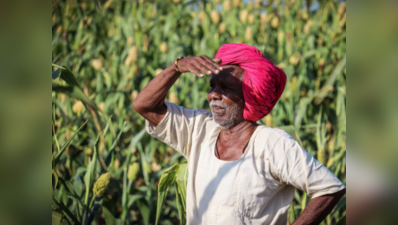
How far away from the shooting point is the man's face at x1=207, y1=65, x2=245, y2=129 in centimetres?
134

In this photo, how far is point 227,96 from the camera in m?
1.35

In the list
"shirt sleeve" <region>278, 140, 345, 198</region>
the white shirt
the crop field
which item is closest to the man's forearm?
the white shirt

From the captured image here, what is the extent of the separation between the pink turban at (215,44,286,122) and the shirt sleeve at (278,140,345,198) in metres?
0.20

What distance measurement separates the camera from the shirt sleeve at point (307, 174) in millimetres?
1200

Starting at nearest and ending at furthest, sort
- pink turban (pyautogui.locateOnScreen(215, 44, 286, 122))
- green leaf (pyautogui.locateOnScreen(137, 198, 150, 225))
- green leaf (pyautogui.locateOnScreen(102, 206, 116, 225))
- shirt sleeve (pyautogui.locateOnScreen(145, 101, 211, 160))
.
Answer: pink turban (pyautogui.locateOnScreen(215, 44, 286, 122))
shirt sleeve (pyautogui.locateOnScreen(145, 101, 211, 160))
green leaf (pyautogui.locateOnScreen(102, 206, 116, 225))
green leaf (pyautogui.locateOnScreen(137, 198, 150, 225))

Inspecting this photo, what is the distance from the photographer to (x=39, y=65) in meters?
0.73

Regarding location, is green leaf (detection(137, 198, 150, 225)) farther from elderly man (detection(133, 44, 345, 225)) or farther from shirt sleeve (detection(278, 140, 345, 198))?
shirt sleeve (detection(278, 140, 345, 198))

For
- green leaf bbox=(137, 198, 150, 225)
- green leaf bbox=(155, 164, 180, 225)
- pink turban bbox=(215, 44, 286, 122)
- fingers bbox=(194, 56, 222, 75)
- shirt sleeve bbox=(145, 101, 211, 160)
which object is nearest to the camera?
fingers bbox=(194, 56, 222, 75)

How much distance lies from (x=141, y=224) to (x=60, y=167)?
1.93ft

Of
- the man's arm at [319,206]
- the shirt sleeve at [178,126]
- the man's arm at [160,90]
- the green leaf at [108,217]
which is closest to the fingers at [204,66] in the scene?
the man's arm at [160,90]

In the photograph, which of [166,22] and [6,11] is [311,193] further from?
[166,22]

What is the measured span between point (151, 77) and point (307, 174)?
153cm

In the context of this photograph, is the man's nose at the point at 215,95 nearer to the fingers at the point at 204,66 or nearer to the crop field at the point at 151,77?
the fingers at the point at 204,66

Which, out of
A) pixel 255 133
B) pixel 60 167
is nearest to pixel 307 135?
pixel 255 133
